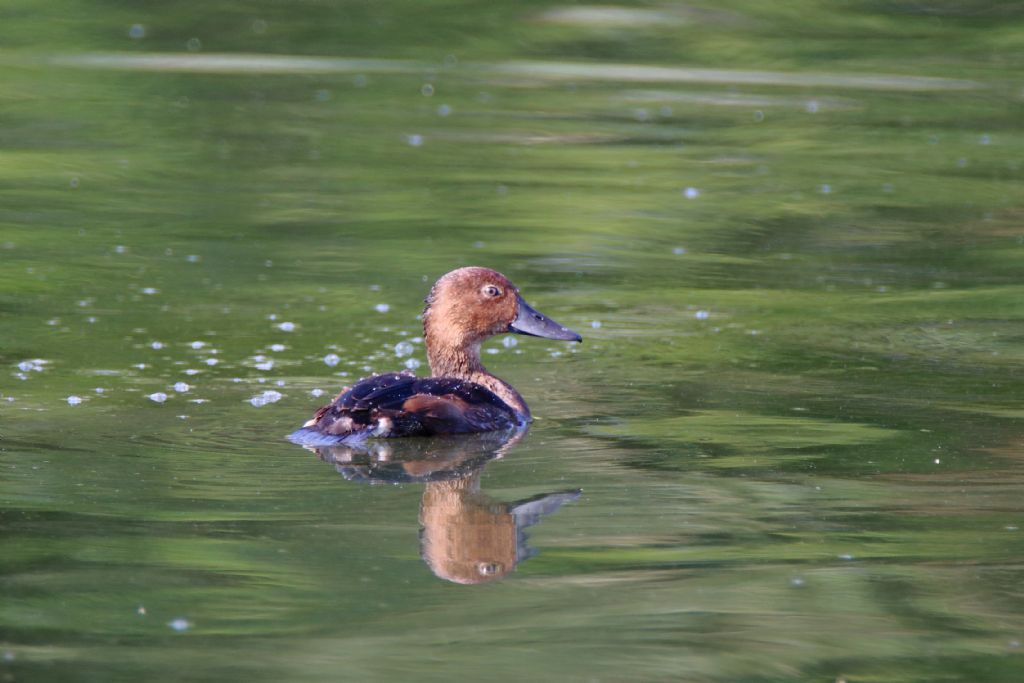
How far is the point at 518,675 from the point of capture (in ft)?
15.6

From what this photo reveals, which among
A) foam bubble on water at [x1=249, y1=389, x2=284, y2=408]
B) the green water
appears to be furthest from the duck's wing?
foam bubble on water at [x1=249, y1=389, x2=284, y2=408]

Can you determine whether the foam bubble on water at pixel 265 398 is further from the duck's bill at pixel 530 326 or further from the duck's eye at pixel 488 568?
the duck's eye at pixel 488 568

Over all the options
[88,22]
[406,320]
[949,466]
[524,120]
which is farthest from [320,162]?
[949,466]

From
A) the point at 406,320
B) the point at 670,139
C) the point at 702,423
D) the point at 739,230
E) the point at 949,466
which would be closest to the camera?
the point at 949,466

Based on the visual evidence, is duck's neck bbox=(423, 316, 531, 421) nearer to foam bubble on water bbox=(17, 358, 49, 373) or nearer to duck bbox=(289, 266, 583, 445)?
duck bbox=(289, 266, 583, 445)

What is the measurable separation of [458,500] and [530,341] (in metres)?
3.77

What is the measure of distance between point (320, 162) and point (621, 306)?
5.15 meters

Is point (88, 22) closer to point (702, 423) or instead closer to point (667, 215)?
→ point (667, 215)

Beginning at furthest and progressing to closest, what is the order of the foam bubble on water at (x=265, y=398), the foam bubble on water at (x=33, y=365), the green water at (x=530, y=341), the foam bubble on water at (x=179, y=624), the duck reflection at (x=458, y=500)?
the foam bubble on water at (x=33, y=365), the foam bubble on water at (x=265, y=398), the duck reflection at (x=458, y=500), the green water at (x=530, y=341), the foam bubble on water at (x=179, y=624)

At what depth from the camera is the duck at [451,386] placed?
753 cm

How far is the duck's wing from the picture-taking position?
7488mm

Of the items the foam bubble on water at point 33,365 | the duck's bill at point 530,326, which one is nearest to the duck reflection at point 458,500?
the duck's bill at point 530,326

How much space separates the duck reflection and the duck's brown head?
1.09 m

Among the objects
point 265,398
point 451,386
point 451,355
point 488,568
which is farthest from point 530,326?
point 488,568
